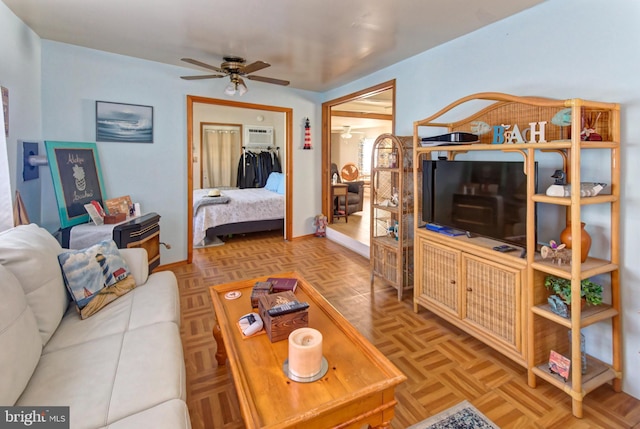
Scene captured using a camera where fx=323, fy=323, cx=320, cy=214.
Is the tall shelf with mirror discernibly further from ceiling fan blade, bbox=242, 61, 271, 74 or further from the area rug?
ceiling fan blade, bbox=242, 61, 271, 74

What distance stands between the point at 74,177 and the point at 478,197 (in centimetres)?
370

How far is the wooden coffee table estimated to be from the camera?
3.68 feet

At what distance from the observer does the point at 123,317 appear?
1.75m

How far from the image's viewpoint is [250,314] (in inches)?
66.6

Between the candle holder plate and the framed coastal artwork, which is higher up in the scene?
the framed coastal artwork

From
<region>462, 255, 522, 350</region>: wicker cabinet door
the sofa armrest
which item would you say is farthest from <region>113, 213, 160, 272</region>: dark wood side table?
<region>462, 255, 522, 350</region>: wicker cabinet door

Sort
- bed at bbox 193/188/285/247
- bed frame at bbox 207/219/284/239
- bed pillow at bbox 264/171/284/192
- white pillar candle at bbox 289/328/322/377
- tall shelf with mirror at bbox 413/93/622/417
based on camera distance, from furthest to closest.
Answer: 1. bed pillow at bbox 264/171/284/192
2. bed frame at bbox 207/219/284/239
3. bed at bbox 193/188/285/247
4. tall shelf with mirror at bbox 413/93/622/417
5. white pillar candle at bbox 289/328/322/377

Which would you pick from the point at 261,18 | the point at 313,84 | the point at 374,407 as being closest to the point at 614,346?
the point at 374,407

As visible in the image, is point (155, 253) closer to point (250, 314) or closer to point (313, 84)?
point (250, 314)

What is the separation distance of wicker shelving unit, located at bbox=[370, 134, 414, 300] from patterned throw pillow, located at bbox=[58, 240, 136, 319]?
220 centimetres

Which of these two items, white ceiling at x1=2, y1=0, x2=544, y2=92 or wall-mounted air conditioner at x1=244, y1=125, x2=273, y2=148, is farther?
wall-mounted air conditioner at x1=244, y1=125, x2=273, y2=148

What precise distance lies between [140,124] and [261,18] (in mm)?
2102

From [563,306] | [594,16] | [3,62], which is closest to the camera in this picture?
[563,306]

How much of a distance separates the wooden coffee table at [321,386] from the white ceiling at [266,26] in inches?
88.6
